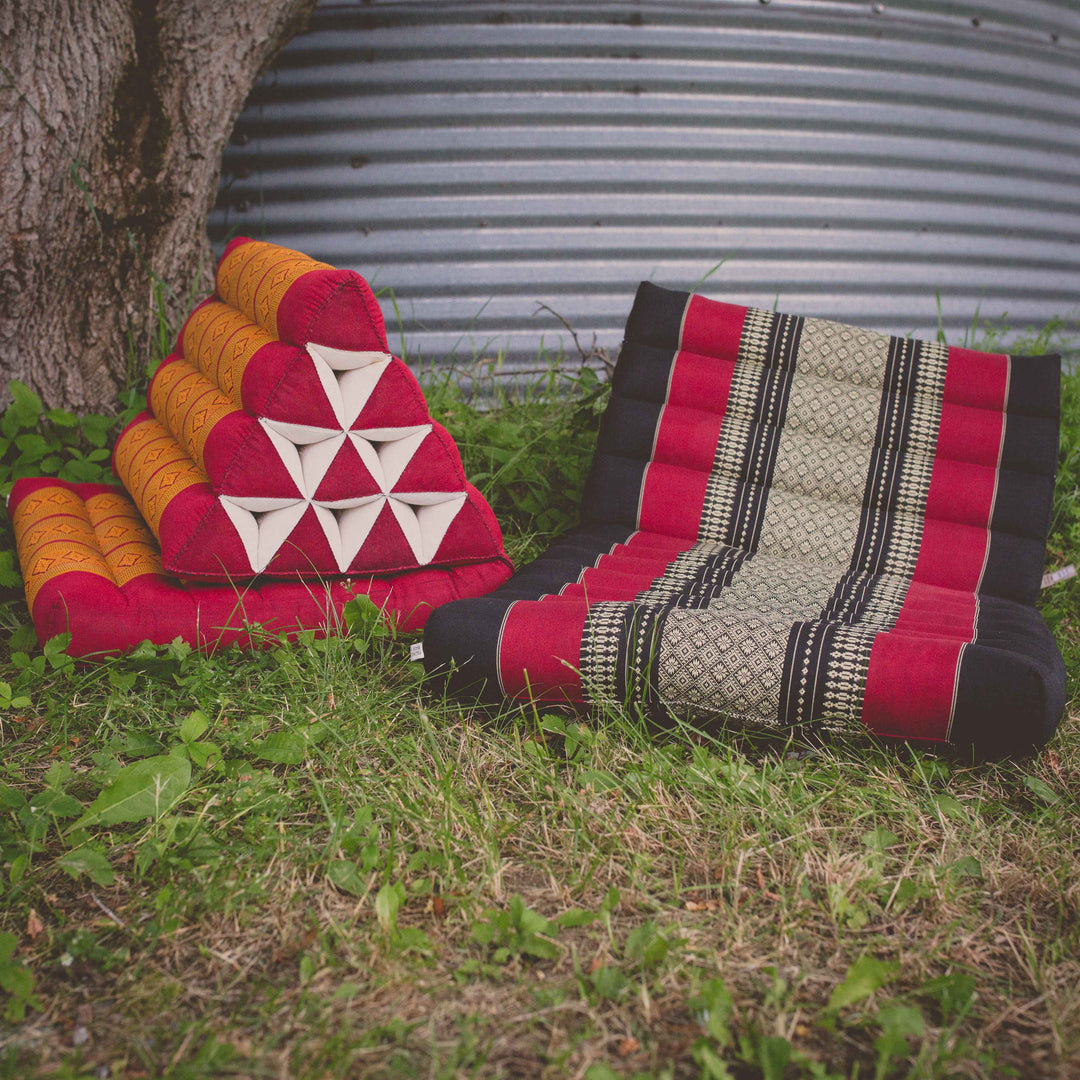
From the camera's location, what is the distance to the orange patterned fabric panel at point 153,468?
1886mm

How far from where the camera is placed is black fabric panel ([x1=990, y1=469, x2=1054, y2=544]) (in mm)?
2176

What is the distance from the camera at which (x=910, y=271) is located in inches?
134

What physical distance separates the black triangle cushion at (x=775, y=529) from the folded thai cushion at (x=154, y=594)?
0.23 metres

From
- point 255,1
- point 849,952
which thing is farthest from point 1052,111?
point 849,952

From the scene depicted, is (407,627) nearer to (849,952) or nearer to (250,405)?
(250,405)

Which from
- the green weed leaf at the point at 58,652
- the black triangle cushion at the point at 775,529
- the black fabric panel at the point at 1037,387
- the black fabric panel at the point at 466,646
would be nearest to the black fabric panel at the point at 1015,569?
the black triangle cushion at the point at 775,529

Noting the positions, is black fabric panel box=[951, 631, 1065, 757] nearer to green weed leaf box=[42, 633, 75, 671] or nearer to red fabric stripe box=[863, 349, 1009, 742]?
red fabric stripe box=[863, 349, 1009, 742]

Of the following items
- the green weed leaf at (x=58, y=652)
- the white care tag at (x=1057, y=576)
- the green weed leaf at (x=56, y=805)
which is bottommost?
Result: the green weed leaf at (x=56, y=805)

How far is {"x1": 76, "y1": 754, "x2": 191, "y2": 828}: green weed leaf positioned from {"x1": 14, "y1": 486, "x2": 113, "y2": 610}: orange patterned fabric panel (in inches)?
22.9

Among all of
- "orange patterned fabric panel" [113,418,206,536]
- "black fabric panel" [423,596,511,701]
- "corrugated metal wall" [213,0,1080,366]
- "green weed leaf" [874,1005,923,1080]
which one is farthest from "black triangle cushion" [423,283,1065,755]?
"corrugated metal wall" [213,0,1080,366]

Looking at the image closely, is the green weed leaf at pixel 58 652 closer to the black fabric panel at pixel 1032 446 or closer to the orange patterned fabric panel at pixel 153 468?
the orange patterned fabric panel at pixel 153 468

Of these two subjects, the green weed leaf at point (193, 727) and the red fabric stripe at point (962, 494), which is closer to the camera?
the green weed leaf at point (193, 727)

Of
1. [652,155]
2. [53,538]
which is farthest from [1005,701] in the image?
[652,155]

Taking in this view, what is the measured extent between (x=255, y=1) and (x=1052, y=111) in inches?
115
